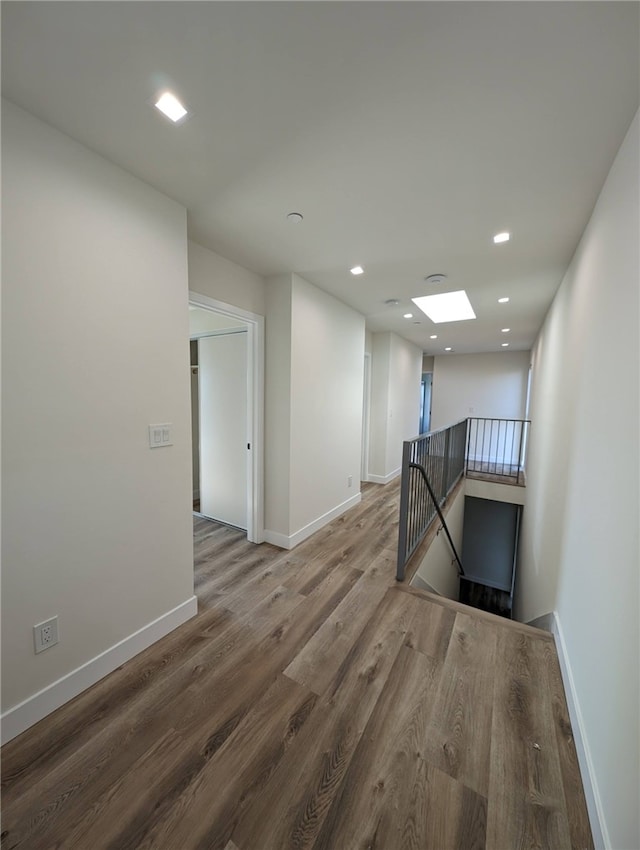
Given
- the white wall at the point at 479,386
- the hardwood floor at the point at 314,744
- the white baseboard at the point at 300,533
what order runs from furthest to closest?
the white wall at the point at 479,386 → the white baseboard at the point at 300,533 → the hardwood floor at the point at 314,744

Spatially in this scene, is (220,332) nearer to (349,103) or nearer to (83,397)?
(83,397)

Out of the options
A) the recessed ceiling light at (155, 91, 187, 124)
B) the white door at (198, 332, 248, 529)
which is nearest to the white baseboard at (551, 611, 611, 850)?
the white door at (198, 332, 248, 529)

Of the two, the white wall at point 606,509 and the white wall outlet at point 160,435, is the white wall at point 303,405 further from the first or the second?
the white wall at point 606,509

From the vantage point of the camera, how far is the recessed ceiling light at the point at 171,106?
121cm

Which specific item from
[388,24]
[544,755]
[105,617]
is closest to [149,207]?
[388,24]

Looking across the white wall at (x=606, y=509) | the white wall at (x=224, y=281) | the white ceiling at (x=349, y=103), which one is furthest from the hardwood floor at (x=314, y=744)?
the white ceiling at (x=349, y=103)

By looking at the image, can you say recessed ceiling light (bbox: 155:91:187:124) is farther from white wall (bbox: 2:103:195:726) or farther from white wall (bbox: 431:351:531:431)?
white wall (bbox: 431:351:531:431)

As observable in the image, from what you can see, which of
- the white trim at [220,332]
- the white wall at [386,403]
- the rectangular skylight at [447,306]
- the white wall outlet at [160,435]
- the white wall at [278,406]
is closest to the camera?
the white wall outlet at [160,435]

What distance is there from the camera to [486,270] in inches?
110

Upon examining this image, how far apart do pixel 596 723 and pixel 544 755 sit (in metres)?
0.30

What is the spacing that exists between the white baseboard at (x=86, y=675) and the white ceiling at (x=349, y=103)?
2.47 meters

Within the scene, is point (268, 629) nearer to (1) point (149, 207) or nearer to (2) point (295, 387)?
(2) point (295, 387)

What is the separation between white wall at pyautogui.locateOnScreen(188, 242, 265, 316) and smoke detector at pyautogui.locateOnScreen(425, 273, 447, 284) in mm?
1556

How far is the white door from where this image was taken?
10.7ft
